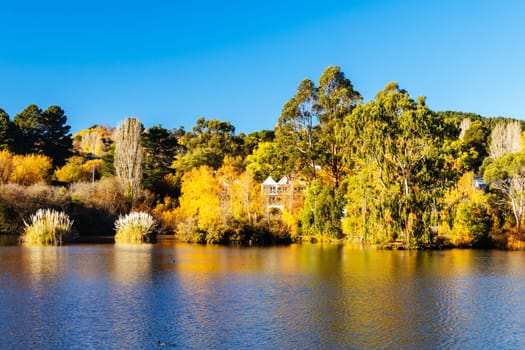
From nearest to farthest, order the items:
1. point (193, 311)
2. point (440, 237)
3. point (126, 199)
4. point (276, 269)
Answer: point (193, 311)
point (276, 269)
point (440, 237)
point (126, 199)

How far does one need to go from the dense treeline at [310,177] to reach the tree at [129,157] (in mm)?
157

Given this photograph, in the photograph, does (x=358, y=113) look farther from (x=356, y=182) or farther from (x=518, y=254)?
(x=518, y=254)

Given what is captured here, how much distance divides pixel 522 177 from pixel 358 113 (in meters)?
13.2

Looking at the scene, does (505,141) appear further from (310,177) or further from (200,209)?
(200,209)

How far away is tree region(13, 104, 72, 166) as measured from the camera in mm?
70688

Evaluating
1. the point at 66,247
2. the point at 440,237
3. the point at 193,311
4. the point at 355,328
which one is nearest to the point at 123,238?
the point at 66,247

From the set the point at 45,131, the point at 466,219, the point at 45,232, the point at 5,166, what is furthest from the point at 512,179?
the point at 45,131

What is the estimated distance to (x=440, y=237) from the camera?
40.9 m

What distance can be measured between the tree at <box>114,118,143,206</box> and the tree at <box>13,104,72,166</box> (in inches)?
507

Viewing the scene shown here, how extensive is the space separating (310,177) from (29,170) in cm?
3182

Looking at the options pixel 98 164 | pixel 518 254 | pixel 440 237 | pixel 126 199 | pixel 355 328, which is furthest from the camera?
pixel 98 164

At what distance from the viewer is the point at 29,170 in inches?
2404

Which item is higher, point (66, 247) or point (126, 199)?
point (126, 199)

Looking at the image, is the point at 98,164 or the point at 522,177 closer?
the point at 522,177
